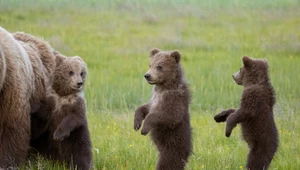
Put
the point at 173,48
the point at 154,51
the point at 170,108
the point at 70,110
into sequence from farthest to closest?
the point at 173,48 → the point at 154,51 → the point at 70,110 → the point at 170,108

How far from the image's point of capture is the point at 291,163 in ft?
23.1

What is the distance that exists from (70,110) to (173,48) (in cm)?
1051

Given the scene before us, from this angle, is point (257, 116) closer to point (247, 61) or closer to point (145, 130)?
point (247, 61)

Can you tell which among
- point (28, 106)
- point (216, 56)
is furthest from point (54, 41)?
point (28, 106)

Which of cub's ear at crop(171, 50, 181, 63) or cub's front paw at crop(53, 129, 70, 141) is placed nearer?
cub's front paw at crop(53, 129, 70, 141)

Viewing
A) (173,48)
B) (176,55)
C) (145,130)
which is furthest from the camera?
(173,48)

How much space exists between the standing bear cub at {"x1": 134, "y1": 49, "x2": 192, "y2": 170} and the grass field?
548mm

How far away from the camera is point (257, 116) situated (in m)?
6.30

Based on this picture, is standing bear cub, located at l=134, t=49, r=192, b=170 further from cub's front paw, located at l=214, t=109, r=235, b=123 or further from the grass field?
the grass field

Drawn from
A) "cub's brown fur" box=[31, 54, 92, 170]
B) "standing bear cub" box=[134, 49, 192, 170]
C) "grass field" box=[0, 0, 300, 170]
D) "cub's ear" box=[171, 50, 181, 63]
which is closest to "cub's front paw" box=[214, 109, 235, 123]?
"standing bear cub" box=[134, 49, 192, 170]

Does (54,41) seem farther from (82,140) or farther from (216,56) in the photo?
(82,140)

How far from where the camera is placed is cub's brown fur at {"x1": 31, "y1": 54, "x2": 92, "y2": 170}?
6566mm

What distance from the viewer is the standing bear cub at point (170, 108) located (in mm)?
6273

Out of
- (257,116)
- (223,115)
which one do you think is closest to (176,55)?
(223,115)
